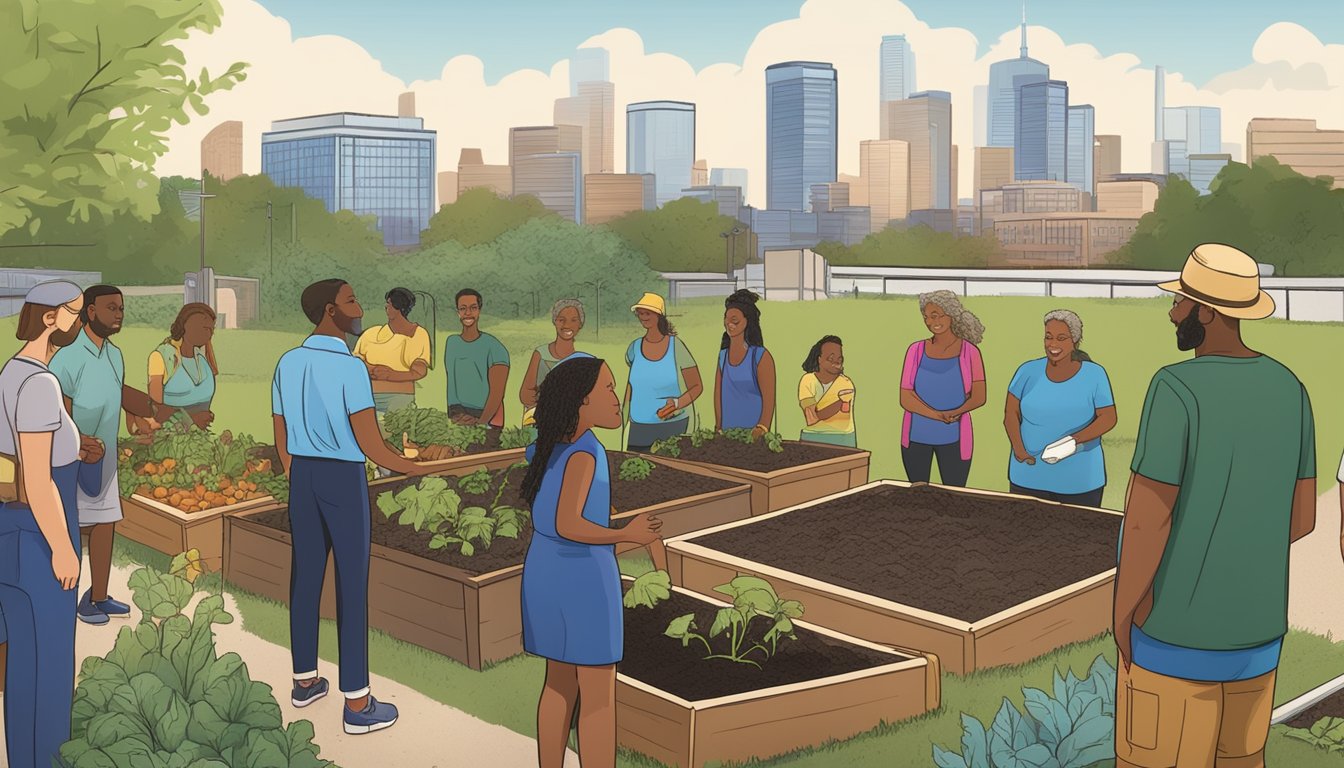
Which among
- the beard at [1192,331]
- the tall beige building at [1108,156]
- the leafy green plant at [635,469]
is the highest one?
the tall beige building at [1108,156]

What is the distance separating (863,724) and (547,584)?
1667 mm

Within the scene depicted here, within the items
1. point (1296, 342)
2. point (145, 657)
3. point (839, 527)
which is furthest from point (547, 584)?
point (1296, 342)

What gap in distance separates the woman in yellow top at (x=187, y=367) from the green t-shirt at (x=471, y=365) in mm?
1620

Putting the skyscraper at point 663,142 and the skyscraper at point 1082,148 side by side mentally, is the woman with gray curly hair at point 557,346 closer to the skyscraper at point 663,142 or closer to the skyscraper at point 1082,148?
the skyscraper at point 663,142

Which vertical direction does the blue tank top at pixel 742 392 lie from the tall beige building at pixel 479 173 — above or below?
below

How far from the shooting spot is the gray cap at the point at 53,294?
3.76 metres

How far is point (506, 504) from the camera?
23.6 ft

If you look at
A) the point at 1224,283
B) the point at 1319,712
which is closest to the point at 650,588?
the point at 1224,283

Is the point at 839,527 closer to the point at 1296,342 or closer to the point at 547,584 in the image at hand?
the point at 547,584

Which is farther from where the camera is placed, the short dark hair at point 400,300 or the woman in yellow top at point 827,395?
the short dark hair at point 400,300

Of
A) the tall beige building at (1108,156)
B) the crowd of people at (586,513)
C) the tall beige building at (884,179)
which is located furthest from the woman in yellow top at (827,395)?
the tall beige building at (1108,156)

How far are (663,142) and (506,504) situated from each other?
149 metres

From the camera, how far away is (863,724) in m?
4.62

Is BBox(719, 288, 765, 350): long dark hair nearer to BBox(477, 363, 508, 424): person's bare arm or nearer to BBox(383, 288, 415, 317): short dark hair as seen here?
BBox(477, 363, 508, 424): person's bare arm
